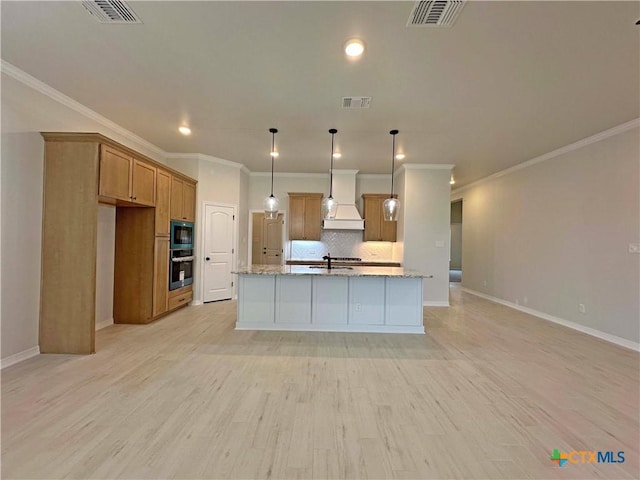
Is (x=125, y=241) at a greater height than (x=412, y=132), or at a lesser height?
lesser

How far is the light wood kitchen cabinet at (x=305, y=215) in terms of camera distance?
6.69m

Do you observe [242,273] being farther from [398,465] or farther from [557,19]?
[557,19]

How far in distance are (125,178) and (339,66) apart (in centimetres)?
293

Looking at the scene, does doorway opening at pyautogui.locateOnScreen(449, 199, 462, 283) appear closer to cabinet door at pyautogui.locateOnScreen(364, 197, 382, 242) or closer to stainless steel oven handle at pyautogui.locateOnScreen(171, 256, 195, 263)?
cabinet door at pyautogui.locateOnScreen(364, 197, 382, 242)

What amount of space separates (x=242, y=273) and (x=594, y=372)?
4.12 metres

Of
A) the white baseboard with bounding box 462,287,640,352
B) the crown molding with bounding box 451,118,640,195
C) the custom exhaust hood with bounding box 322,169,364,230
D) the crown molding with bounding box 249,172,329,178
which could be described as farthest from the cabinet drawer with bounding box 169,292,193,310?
the crown molding with bounding box 451,118,640,195

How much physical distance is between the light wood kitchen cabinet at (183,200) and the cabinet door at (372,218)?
3628 millimetres

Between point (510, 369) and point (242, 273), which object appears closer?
point (510, 369)

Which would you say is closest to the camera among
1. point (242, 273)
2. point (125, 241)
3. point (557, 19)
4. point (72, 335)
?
point (557, 19)

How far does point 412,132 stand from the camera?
432 cm

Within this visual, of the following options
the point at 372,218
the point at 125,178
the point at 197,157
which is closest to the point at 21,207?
the point at 125,178

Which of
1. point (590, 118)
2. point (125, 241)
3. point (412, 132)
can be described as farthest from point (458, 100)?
point (125, 241)

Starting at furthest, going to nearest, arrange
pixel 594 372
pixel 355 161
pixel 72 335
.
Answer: pixel 355 161 → pixel 72 335 → pixel 594 372

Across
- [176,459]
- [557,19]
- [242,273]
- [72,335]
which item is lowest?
[176,459]
